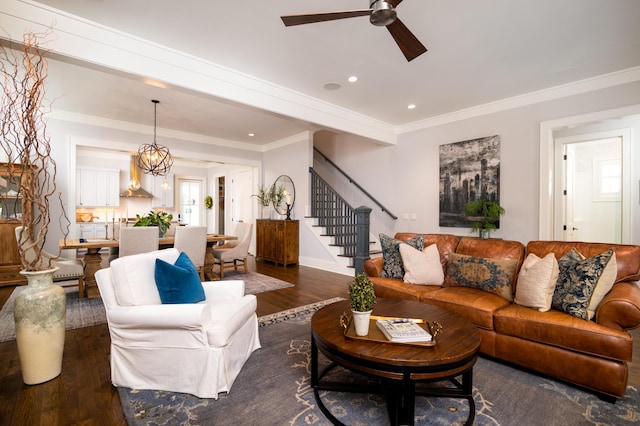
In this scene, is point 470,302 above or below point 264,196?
below

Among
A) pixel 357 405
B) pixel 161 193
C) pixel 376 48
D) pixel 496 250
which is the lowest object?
pixel 357 405

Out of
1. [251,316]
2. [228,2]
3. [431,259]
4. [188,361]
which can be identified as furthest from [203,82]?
[431,259]

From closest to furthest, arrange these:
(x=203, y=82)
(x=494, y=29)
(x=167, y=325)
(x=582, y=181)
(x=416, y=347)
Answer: (x=416, y=347)
(x=167, y=325)
(x=494, y=29)
(x=203, y=82)
(x=582, y=181)

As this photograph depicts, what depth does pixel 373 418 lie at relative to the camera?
172 cm

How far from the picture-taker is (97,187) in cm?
805

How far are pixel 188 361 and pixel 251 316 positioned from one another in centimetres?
59

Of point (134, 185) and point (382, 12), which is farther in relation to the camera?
point (134, 185)

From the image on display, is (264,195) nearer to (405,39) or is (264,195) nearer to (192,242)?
(192,242)

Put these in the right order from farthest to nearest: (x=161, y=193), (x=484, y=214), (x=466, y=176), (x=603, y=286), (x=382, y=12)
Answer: (x=161, y=193)
(x=466, y=176)
(x=484, y=214)
(x=603, y=286)
(x=382, y=12)

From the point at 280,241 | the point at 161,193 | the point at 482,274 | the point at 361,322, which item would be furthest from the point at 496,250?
→ the point at 161,193

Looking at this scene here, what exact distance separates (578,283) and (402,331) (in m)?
1.47

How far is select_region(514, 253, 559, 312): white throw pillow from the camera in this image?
231cm

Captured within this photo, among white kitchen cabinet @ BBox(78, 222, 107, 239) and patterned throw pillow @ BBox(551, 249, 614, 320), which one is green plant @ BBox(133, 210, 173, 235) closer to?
white kitchen cabinet @ BBox(78, 222, 107, 239)

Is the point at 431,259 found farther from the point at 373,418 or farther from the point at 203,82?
the point at 203,82
